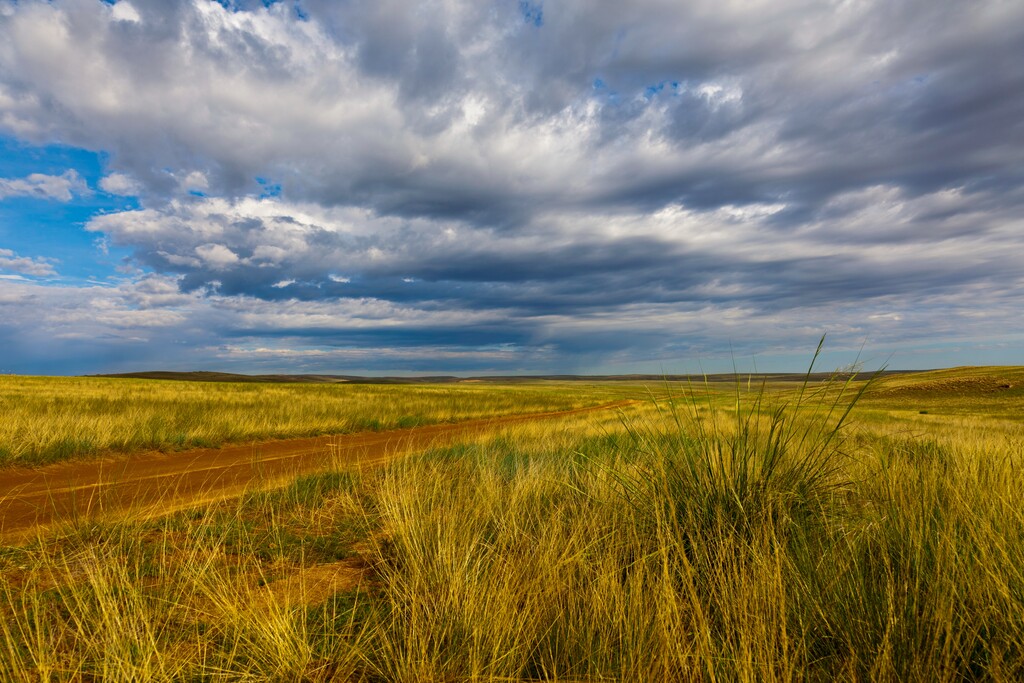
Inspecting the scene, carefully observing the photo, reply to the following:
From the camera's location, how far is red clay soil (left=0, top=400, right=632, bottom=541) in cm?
569

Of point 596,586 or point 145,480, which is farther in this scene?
point 145,480

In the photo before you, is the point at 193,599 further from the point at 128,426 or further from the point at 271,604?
the point at 128,426

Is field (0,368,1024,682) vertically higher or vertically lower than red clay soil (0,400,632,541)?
higher

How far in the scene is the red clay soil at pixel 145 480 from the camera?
5.69 metres

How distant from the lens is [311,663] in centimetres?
270

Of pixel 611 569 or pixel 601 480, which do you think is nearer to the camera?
pixel 611 569

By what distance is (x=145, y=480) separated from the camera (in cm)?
829

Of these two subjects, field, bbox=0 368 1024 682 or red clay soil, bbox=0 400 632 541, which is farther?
red clay soil, bbox=0 400 632 541

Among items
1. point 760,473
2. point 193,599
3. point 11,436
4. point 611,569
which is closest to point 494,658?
point 611,569

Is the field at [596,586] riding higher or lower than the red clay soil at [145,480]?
higher

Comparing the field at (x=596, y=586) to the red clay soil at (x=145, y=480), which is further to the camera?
the red clay soil at (x=145, y=480)

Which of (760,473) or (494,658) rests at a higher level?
(760,473)

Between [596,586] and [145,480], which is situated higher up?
[596,586]

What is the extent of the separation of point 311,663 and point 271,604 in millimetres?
429
